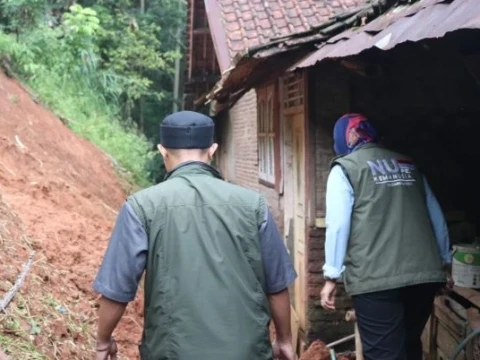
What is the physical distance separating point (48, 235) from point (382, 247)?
341 centimetres

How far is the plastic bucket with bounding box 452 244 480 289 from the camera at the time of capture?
13.6 feet

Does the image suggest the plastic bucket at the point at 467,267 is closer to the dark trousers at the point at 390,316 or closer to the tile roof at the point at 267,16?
the dark trousers at the point at 390,316

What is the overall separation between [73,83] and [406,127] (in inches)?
426

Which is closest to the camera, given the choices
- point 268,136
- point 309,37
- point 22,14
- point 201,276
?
point 201,276

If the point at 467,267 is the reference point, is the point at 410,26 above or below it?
above

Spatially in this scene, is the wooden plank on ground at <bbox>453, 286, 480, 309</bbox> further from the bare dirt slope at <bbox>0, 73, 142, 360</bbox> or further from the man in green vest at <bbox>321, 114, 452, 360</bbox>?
the bare dirt slope at <bbox>0, 73, 142, 360</bbox>

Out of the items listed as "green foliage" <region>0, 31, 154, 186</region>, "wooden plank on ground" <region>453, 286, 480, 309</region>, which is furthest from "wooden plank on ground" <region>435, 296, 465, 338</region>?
"green foliage" <region>0, 31, 154, 186</region>

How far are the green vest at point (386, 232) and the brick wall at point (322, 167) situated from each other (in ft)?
7.31

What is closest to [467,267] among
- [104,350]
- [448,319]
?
[448,319]

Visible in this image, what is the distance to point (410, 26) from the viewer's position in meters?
2.88

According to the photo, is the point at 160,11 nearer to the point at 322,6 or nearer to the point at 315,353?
the point at 322,6

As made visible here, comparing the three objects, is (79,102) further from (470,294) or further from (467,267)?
(470,294)

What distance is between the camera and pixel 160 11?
2356 centimetres

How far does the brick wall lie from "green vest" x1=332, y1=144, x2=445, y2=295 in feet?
7.31
